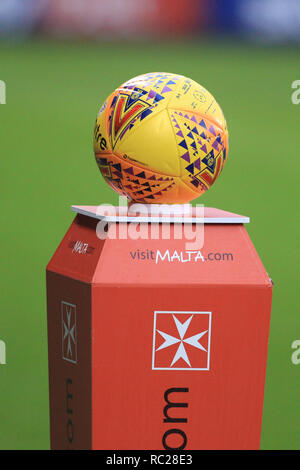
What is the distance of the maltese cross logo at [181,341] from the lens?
2.22 metres

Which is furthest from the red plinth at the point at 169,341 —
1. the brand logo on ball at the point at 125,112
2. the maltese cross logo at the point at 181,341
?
the brand logo on ball at the point at 125,112

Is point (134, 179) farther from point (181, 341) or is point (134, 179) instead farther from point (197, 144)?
point (181, 341)

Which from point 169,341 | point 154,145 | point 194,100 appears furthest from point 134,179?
point 169,341

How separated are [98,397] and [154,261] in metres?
0.48

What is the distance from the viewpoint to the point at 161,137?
221cm

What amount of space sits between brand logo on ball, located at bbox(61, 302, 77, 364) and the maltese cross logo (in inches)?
11.4

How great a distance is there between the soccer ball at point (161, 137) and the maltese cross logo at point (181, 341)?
42 centimetres

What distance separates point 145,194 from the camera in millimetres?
2326

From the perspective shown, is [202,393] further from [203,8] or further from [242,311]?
[203,8]

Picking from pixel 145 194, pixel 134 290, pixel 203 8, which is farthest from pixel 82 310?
pixel 203 8

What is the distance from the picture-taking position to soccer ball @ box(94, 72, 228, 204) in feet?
7.28

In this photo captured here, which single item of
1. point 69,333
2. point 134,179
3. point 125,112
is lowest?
point 69,333

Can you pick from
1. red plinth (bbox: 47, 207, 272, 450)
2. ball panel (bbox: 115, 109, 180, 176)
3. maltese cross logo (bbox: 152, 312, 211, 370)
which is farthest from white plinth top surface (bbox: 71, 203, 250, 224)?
maltese cross logo (bbox: 152, 312, 211, 370)

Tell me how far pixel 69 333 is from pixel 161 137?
0.75 m
